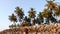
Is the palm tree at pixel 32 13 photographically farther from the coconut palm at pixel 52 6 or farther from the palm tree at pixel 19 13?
the coconut palm at pixel 52 6

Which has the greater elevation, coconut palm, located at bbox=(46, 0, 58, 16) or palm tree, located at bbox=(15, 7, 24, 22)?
coconut palm, located at bbox=(46, 0, 58, 16)

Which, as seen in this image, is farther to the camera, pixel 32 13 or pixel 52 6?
pixel 32 13

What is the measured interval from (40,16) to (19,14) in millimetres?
6556

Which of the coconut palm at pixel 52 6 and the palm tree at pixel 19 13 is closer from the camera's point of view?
the coconut palm at pixel 52 6

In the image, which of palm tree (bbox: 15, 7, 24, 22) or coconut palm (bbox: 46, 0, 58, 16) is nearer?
coconut palm (bbox: 46, 0, 58, 16)

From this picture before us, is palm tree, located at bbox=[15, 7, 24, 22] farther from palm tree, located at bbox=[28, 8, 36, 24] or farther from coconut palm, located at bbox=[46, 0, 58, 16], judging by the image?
coconut palm, located at bbox=[46, 0, 58, 16]

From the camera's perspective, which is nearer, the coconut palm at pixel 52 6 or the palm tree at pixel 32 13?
the coconut palm at pixel 52 6

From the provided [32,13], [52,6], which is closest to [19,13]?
[32,13]

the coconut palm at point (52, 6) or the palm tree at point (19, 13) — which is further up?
the coconut palm at point (52, 6)

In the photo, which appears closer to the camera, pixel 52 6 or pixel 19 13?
pixel 52 6

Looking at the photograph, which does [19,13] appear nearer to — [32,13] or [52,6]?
[32,13]

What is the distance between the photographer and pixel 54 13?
44219 mm

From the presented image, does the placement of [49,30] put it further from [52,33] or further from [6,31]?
[6,31]

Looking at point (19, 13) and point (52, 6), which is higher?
point (52, 6)
